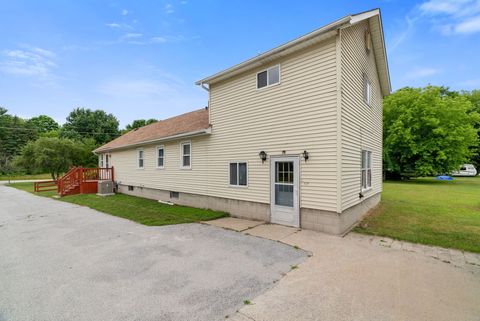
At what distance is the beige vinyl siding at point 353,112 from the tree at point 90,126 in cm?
4769

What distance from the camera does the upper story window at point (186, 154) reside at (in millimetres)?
10594

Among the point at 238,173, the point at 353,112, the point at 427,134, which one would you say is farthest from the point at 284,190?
the point at 427,134

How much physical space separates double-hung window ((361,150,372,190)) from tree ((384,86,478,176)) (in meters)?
17.9

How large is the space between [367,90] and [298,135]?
4.35 m

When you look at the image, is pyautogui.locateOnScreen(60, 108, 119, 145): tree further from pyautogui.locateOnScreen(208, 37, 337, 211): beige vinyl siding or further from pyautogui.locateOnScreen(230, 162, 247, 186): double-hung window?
pyautogui.locateOnScreen(230, 162, 247, 186): double-hung window

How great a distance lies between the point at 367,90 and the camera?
8.81 m

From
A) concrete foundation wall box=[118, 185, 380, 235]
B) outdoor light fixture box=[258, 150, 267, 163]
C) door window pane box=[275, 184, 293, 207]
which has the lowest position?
concrete foundation wall box=[118, 185, 380, 235]

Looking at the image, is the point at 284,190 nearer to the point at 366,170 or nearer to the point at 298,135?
the point at 298,135

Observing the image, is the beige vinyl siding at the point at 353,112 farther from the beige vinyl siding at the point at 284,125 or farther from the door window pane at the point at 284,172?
the door window pane at the point at 284,172

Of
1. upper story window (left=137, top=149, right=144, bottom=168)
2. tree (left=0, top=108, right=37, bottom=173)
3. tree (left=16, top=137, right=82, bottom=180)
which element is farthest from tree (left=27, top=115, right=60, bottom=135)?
upper story window (left=137, top=149, right=144, bottom=168)

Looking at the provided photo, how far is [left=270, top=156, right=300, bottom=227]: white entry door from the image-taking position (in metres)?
6.80

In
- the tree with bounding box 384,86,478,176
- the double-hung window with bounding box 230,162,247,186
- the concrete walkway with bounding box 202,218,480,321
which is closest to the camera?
the concrete walkway with bounding box 202,218,480,321

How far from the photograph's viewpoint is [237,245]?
5461mm

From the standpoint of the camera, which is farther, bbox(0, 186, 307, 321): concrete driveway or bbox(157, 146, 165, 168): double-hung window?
bbox(157, 146, 165, 168): double-hung window
